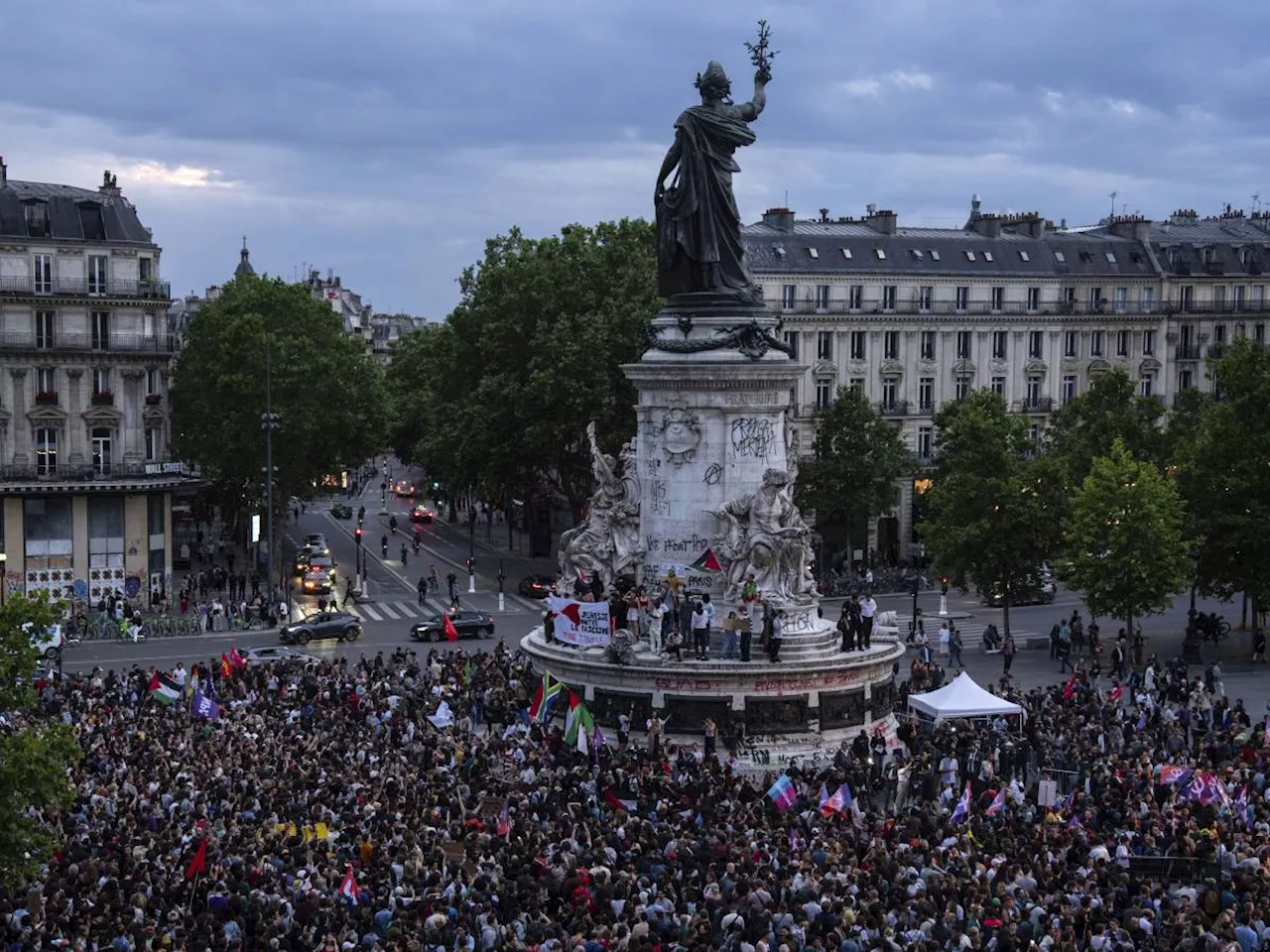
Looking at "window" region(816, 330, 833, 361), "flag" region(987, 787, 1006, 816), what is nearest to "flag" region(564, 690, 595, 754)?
"flag" region(987, 787, 1006, 816)

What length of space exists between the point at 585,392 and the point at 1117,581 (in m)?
26.2

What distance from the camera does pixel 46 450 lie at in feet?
233

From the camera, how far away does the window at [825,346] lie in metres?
85.9

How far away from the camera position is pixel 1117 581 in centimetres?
5494

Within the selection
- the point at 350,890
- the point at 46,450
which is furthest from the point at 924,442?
the point at 350,890

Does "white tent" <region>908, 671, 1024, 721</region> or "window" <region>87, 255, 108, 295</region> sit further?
"window" <region>87, 255, 108, 295</region>

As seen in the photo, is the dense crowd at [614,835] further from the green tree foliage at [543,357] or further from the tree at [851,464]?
the tree at [851,464]

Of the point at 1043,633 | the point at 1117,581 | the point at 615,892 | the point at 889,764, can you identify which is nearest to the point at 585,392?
the point at 1043,633

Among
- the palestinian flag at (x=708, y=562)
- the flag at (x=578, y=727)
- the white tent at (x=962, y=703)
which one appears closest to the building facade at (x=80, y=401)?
the palestinian flag at (x=708, y=562)

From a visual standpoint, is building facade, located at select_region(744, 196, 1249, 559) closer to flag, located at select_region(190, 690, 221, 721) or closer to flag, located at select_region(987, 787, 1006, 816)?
flag, located at select_region(190, 690, 221, 721)

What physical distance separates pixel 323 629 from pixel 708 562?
894 inches

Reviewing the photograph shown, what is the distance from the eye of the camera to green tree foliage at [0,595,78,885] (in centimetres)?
2719

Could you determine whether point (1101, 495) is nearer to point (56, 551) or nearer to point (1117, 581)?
point (1117, 581)

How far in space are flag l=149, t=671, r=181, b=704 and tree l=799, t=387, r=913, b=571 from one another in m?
38.3
